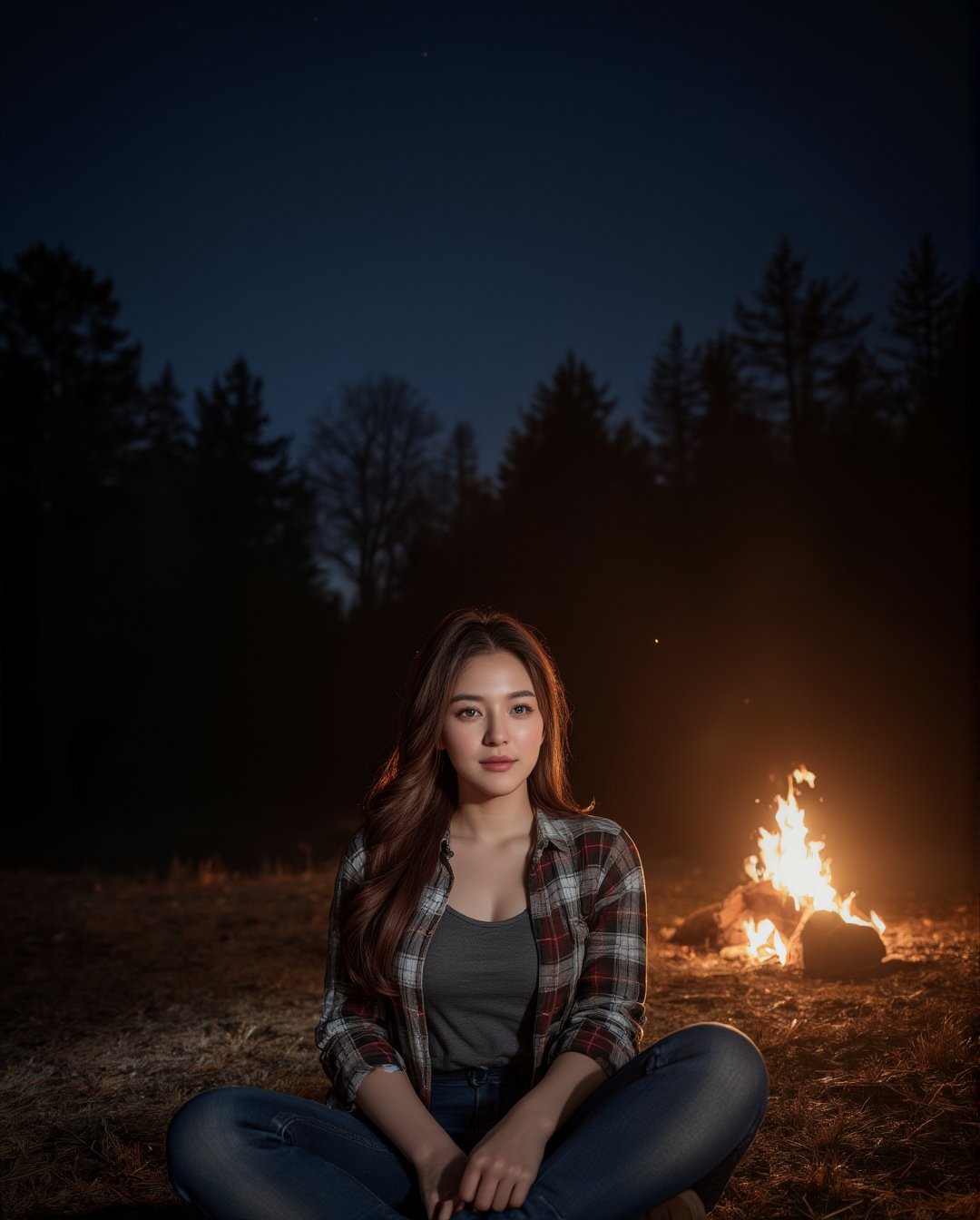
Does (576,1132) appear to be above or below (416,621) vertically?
below

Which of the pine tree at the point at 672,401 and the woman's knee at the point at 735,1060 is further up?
the pine tree at the point at 672,401

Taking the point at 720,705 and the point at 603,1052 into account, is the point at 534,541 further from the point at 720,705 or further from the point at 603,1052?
the point at 603,1052

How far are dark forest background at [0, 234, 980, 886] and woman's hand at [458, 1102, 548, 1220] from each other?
6878mm

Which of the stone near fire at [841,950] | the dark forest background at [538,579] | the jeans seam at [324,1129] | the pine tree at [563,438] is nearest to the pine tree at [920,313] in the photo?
the dark forest background at [538,579]

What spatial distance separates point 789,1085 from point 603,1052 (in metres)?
1.51

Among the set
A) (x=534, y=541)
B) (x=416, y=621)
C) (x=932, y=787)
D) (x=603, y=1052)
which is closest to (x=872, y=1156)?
(x=603, y=1052)

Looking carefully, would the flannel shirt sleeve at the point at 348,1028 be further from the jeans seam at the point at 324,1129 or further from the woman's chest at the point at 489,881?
the woman's chest at the point at 489,881

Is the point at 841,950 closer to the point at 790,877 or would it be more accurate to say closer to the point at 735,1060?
the point at 790,877

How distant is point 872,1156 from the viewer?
2967 mm

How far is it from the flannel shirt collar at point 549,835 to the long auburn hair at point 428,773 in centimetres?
4

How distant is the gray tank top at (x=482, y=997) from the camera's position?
8.40 ft

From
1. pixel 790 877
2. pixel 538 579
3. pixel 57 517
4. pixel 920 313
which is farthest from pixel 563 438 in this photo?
pixel 790 877

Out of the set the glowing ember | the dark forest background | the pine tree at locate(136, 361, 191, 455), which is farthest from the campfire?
the pine tree at locate(136, 361, 191, 455)

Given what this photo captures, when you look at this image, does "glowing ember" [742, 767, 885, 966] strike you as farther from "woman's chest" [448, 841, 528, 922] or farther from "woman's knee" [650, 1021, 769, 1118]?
"woman's knee" [650, 1021, 769, 1118]
